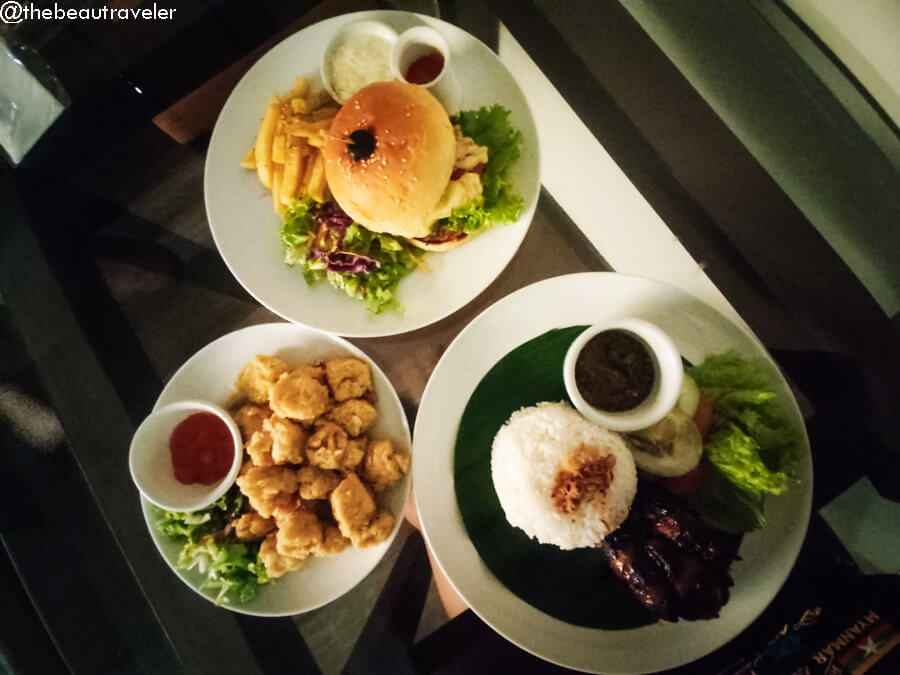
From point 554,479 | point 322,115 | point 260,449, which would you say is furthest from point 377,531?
point 322,115

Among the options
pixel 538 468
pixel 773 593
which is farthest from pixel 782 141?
pixel 773 593

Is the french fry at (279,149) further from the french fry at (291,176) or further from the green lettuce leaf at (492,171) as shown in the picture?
the green lettuce leaf at (492,171)

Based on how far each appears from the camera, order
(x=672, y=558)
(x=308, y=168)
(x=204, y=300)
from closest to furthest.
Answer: (x=672, y=558)
(x=308, y=168)
(x=204, y=300)

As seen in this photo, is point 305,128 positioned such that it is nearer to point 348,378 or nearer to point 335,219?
point 335,219

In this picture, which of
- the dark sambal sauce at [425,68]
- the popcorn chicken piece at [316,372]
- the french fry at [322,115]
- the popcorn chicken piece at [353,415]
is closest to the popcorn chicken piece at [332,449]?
the popcorn chicken piece at [353,415]

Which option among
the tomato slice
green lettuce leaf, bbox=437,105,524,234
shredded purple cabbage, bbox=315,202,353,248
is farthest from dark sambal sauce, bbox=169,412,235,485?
the tomato slice
